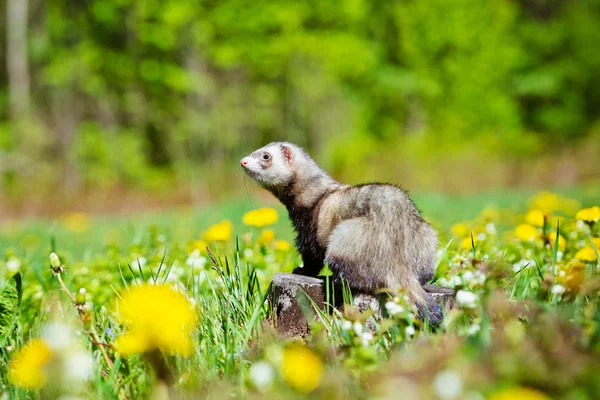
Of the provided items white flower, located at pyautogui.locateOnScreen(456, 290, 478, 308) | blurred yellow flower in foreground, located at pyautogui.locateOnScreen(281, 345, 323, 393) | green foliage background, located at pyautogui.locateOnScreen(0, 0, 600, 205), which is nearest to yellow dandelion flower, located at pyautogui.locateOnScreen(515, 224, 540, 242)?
white flower, located at pyautogui.locateOnScreen(456, 290, 478, 308)

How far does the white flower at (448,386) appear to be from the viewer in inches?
43.1

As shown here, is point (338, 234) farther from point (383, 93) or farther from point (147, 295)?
point (383, 93)

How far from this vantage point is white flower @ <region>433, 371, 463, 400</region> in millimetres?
1094

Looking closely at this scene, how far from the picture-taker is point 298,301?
244 cm

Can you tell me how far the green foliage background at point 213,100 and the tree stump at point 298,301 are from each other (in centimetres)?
1301

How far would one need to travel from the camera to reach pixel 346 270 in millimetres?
2408

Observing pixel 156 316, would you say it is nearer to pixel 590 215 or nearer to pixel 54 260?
pixel 54 260

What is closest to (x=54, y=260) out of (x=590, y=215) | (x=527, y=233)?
(x=590, y=215)

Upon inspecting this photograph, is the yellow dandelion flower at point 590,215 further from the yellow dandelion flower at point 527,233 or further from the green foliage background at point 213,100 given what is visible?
the green foliage background at point 213,100

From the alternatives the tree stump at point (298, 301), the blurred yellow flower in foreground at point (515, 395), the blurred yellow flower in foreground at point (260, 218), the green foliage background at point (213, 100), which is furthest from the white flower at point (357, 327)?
the green foliage background at point (213, 100)

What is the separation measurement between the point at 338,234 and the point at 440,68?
24759 mm

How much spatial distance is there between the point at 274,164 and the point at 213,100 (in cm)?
1558

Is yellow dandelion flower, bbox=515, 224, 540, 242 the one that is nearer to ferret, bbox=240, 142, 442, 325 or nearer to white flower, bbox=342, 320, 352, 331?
ferret, bbox=240, 142, 442, 325

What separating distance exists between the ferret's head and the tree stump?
0.76 metres
